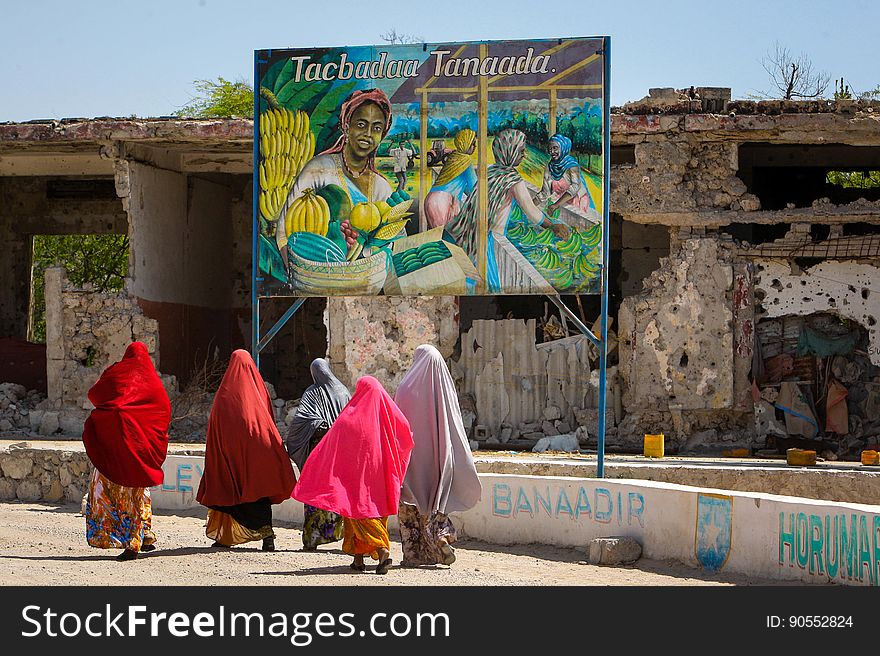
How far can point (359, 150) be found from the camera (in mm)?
11578

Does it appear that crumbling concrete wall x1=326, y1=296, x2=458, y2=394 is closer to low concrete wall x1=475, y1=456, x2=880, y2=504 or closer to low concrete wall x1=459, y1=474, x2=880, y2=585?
low concrete wall x1=475, y1=456, x2=880, y2=504

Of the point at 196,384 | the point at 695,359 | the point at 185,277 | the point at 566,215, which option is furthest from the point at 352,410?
the point at 185,277

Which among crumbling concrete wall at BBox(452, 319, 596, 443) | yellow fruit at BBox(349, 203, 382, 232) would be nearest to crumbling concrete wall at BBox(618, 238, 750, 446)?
crumbling concrete wall at BBox(452, 319, 596, 443)

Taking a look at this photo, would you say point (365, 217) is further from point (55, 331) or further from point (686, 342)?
point (55, 331)

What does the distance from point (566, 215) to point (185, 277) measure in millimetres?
7977

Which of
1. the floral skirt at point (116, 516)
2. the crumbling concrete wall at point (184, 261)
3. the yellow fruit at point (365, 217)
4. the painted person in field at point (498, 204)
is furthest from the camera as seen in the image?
the crumbling concrete wall at point (184, 261)

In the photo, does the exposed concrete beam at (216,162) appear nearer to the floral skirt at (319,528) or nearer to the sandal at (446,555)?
the floral skirt at (319,528)

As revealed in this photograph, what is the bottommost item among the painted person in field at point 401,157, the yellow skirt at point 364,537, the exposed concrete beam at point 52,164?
the yellow skirt at point 364,537

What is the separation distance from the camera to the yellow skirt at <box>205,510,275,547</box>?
879 cm

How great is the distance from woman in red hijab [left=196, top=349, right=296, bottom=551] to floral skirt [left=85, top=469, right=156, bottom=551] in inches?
15.5

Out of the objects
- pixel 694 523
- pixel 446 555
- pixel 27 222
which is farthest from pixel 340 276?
pixel 27 222

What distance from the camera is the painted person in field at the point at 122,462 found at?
28.1 feet

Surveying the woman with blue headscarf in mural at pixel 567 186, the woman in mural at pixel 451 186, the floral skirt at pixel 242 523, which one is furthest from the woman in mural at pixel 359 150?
the floral skirt at pixel 242 523

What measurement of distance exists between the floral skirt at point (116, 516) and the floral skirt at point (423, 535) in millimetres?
1704
